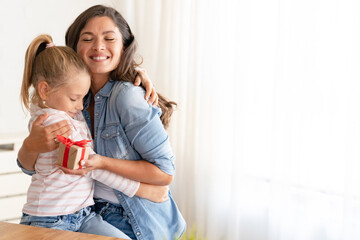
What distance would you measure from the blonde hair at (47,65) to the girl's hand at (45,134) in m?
0.14

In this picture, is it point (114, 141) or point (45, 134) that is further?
point (114, 141)

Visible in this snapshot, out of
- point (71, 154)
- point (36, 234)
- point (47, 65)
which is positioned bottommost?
point (36, 234)

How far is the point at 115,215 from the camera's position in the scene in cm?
199

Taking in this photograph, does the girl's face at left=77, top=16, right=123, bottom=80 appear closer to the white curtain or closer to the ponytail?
the ponytail

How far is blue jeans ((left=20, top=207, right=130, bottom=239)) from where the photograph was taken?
1.77 m

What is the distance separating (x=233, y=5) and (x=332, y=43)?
2.40 feet

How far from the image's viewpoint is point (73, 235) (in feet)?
4.98

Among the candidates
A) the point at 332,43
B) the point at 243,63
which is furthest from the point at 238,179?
the point at 332,43

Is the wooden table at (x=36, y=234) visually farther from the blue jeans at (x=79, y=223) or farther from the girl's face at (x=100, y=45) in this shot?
the girl's face at (x=100, y=45)

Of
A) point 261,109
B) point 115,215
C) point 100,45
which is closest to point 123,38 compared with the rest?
point 100,45

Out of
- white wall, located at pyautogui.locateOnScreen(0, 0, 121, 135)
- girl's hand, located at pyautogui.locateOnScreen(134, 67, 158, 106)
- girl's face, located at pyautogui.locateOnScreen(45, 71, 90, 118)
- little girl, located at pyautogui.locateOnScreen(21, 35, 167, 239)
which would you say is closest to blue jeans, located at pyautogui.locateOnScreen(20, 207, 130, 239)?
little girl, located at pyautogui.locateOnScreen(21, 35, 167, 239)

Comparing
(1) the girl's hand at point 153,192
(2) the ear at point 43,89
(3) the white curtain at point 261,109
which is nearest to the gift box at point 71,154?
(2) the ear at point 43,89

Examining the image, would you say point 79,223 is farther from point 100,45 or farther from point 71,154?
point 100,45

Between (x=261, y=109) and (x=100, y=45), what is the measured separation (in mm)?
1543
